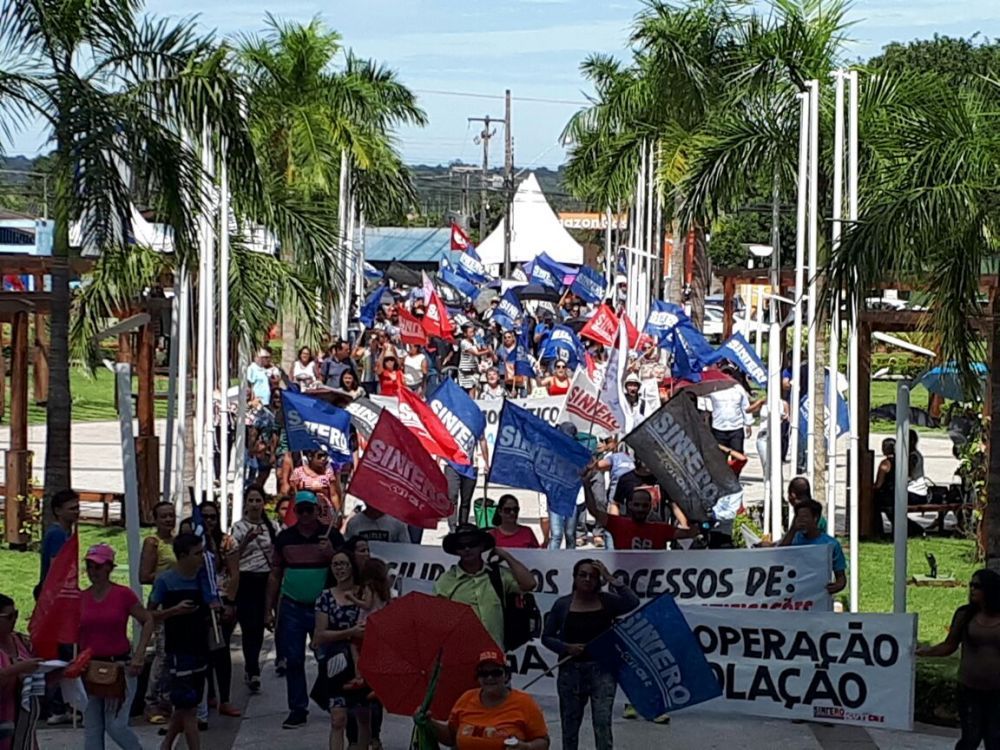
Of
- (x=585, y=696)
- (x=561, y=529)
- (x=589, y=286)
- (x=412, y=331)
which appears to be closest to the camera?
(x=585, y=696)

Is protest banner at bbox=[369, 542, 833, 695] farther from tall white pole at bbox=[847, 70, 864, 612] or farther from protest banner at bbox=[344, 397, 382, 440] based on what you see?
protest banner at bbox=[344, 397, 382, 440]

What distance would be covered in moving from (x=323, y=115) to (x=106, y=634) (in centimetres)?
2864

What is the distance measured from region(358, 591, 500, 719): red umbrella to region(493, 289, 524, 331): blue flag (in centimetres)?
3166

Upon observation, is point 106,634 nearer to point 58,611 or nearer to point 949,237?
point 58,611

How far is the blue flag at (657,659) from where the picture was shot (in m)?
9.95

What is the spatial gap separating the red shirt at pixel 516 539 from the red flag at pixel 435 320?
21312 mm

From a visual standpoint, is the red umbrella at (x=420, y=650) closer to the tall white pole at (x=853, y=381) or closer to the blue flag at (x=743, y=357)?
the tall white pole at (x=853, y=381)

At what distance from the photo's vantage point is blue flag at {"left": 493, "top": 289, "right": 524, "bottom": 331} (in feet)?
138

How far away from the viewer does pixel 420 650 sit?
904 cm

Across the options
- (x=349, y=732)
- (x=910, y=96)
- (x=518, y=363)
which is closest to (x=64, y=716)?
(x=349, y=732)

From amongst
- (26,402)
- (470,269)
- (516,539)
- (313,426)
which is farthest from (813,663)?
(470,269)

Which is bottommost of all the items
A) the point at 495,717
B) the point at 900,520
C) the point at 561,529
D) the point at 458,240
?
the point at 561,529

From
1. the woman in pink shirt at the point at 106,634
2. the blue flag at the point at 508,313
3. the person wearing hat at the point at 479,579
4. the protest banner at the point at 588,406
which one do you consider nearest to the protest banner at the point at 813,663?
the person wearing hat at the point at 479,579

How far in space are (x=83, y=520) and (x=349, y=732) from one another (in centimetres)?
1150
